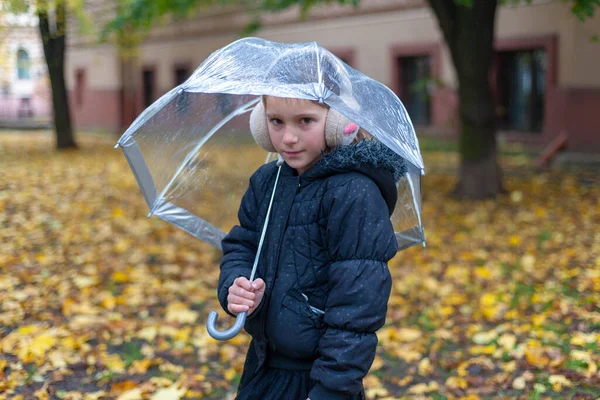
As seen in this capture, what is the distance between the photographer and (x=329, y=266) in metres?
2.01

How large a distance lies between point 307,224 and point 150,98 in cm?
2587

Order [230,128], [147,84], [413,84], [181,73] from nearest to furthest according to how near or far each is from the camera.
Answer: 1. [230,128]
2. [413,84]
3. [181,73]
4. [147,84]

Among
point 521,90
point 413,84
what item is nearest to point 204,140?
point 521,90

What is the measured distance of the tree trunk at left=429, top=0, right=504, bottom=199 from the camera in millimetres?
8586

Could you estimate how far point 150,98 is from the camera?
1057 inches

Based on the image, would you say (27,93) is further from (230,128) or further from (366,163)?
(366,163)

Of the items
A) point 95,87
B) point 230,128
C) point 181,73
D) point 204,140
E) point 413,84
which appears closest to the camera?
point 204,140

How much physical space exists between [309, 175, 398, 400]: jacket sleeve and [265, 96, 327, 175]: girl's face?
0.15m

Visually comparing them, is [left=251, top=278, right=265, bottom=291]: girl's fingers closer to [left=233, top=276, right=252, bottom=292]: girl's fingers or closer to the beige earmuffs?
[left=233, top=276, right=252, bottom=292]: girl's fingers

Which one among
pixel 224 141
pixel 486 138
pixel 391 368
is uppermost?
pixel 224 141

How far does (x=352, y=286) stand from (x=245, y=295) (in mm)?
325

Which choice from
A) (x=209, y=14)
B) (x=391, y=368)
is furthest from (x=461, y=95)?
(x=209, y=14)

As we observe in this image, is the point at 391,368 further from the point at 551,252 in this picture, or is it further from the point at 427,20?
the point at 427,20

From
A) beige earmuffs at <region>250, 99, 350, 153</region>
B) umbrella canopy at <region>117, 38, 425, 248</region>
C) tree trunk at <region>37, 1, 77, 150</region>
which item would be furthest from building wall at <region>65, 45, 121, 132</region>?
beige earmuffs at <region>250, 99, 350, 153</region>
